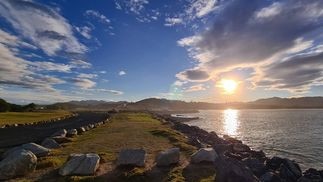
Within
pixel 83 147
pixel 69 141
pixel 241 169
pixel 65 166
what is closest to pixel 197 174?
pixel 241 169

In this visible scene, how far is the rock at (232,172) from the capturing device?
50.0ft

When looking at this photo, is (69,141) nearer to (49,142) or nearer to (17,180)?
(49,142)

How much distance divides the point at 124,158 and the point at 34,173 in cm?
562

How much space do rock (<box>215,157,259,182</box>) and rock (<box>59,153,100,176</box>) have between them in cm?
758

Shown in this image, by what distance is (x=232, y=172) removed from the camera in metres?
15.6

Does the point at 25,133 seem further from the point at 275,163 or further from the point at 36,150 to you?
the point at 275,163

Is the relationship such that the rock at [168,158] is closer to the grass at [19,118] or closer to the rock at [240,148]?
the rock at [240,148]

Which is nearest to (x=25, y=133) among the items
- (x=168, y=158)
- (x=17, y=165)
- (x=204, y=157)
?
(x=17, y=165)

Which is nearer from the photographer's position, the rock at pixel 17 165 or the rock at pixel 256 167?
the rock at pixel 17 165

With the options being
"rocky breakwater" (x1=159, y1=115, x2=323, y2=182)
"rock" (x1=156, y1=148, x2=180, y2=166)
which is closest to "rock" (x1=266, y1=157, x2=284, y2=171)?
"rocky breakwater" (x1=159, y1=115, x2=323, y2=182)

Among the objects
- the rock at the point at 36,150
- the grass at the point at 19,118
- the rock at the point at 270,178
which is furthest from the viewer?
the grass at the point at 19,118

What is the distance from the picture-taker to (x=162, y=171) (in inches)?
766

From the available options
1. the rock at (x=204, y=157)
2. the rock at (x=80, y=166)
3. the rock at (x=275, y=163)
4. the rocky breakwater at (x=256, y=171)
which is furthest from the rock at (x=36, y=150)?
the rock at (x=275, y=163)

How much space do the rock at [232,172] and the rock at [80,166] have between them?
7576 millimetres
